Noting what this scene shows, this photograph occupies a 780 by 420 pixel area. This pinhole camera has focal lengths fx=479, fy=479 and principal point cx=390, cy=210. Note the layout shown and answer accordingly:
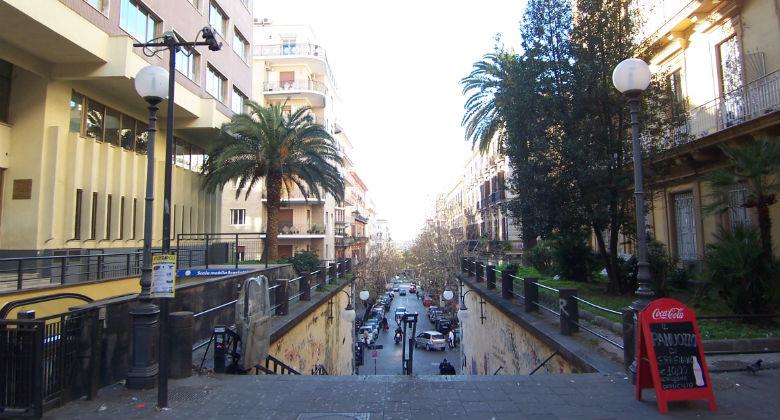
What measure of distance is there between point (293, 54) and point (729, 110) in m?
38.8

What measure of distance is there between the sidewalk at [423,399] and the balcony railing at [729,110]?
23.5 feet

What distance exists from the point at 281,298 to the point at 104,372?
595 cm

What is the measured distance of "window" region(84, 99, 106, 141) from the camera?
17.0m

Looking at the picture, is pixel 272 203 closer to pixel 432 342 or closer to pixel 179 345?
pixel 179 345

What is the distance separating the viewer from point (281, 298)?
1227cm

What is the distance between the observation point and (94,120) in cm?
1736

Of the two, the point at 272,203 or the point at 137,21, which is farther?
the point at 272,203

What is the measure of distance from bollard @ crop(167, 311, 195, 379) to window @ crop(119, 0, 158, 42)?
14480 millimetres

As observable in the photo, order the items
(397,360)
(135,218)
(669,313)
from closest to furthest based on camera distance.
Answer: (669,313)
(135,218)
(397,360)

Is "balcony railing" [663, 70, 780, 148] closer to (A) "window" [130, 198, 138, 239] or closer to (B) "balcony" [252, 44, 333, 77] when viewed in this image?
(A) "window" [130, 198, 138, 239]

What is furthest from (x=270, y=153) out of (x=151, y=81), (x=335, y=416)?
(x=335, y=416)

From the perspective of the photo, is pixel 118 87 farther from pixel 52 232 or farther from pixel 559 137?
pixel 559 137

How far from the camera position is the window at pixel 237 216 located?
42781mm

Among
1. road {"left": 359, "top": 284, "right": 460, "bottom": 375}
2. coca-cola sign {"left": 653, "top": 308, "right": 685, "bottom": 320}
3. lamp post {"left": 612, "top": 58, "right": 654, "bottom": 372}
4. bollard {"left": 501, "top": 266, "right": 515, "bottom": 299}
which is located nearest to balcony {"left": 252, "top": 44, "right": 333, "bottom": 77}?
road {"left": 359, "top": 284, "right": 460, "bottom": 375}
